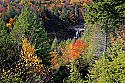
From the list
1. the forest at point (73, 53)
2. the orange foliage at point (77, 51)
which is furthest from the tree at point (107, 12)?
the orange foliage at point (77, 51)

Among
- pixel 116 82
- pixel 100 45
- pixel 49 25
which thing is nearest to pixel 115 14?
pixel 100 45

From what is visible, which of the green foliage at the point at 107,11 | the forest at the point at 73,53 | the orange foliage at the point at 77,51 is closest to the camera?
the forest at the point at 73,53

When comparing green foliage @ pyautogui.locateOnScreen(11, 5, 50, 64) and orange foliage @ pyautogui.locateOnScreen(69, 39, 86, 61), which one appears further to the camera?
orange foliage @ pyautogui.locateOnScreen(69, 39, 86, 61)

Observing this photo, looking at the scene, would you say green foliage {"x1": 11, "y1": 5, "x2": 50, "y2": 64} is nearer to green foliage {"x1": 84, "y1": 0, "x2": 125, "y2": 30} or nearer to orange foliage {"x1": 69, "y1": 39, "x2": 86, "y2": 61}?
orange foliage {"x1": 69, "y1": 39, "x2": 86, "y2": 61}

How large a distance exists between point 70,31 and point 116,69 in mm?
96472

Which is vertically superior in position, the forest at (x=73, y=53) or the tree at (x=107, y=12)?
the tree at (x=107, y=12)

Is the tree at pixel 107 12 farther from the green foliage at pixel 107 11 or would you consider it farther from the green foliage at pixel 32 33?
the green foliage at pixel 32 33

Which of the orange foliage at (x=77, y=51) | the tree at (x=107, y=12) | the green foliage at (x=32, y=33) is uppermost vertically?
the tree at (x=107, y=12)

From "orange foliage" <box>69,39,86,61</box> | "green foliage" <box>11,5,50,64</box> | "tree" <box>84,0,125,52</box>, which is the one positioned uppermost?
"tree" <box>84,0,125,52</box>

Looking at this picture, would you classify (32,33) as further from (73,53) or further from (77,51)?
(77,51)

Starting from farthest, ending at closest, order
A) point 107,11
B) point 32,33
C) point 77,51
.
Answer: point 77,51, point 32,33, point 107,11

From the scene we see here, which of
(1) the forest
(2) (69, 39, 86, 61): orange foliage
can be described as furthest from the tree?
(2) (69, 39, 86, 61): orange foliage

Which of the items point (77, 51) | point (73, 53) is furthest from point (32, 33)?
point (77, 51)

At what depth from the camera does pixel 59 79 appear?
34.2 m
